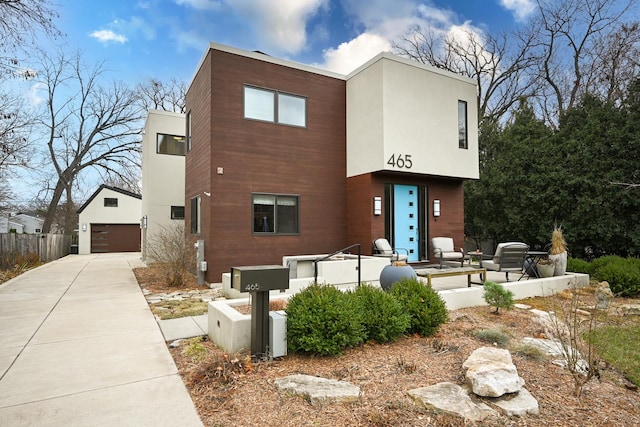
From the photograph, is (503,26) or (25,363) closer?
(25,363)

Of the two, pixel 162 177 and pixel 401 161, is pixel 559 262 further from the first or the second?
pixel 162 177

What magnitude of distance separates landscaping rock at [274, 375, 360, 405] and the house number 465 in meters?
6.86

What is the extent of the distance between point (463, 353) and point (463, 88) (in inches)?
356

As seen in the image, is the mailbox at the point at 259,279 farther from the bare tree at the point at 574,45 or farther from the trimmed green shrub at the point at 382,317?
the bare tree at the point at 574,45

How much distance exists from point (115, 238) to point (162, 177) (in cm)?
1310

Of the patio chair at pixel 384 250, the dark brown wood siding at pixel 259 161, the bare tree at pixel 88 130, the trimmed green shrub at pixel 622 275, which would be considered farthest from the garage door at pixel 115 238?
the trimmed green shrub at pixel 622 275

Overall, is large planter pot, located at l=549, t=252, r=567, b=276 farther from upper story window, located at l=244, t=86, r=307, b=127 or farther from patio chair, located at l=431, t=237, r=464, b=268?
upper story window, located at l=244, t=86, r=307, b=127

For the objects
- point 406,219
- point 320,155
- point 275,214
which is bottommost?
point 406,219

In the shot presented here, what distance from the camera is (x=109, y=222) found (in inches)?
971

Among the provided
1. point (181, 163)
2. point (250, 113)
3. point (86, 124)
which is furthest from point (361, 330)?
point (86, 124)

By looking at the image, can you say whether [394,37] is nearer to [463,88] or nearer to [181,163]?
[463,88]

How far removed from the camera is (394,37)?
65.5 ft

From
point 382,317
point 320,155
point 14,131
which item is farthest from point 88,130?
point 382,317

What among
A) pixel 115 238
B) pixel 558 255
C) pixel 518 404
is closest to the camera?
pixel 518 404
